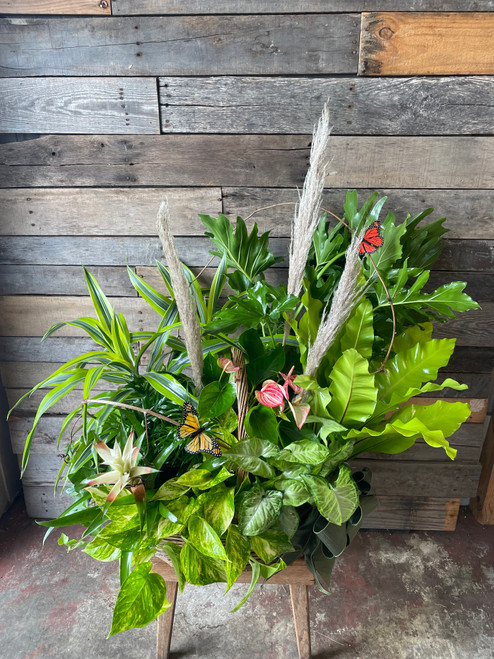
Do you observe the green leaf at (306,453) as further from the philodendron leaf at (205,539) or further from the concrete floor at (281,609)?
the concrete floor at (281,609)

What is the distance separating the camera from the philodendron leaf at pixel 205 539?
975 millimetres

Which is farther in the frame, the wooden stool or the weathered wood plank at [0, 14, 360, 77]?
the weathered wood plank at [0, 14, 360, 77]

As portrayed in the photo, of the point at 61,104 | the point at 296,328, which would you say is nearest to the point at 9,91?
the point at 61,104

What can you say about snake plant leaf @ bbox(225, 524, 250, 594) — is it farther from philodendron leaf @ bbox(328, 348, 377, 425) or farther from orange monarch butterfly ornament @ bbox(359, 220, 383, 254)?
orange monarch butterfly ornament @ bbox(359, 220, 383, 254)

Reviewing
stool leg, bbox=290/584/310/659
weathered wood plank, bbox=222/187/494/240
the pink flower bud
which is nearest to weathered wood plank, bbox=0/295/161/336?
weathered wood plank, bbox=222/187/494/240

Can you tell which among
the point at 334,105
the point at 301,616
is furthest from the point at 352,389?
the point at 334,105

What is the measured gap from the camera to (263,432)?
1075 mm

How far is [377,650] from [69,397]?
137cm

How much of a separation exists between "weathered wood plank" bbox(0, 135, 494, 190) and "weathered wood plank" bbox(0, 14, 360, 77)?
0.19 meters

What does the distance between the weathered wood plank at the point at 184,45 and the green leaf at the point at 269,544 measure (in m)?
1.28

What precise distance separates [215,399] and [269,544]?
14.1 inches

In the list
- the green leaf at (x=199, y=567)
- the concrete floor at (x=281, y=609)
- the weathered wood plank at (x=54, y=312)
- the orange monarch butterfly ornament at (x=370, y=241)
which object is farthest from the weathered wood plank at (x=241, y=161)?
the concrete floor at (x=281, y=609)

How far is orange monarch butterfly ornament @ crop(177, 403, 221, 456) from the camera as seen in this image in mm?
982

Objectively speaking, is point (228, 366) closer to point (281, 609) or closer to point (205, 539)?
point (205, 539)
